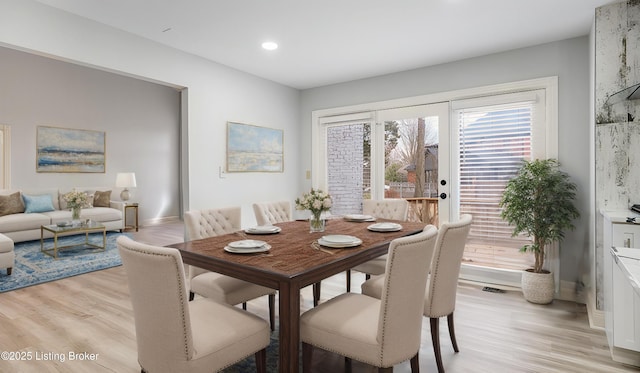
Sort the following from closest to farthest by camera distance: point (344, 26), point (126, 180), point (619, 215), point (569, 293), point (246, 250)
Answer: point (246, 250)
point (619, 215)
point (344, 26)
point (569, 293)
point (126, 180)

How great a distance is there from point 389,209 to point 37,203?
621 centimetres

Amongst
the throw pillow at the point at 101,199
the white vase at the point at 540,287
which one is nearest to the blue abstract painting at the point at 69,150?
the throw pillow at the point at 101,199

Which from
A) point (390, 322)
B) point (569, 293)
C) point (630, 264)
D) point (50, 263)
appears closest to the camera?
point (630, 264)

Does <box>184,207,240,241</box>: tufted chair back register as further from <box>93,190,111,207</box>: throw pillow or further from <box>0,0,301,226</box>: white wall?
<box>93,190,111,207</box>: throw pillow

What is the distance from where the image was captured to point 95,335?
2557mm

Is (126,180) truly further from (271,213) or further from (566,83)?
(566,83)

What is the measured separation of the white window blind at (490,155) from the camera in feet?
12.3

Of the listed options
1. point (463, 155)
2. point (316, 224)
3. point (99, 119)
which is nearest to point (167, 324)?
point (316, 224)

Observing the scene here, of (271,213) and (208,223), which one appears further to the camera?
(271,213)

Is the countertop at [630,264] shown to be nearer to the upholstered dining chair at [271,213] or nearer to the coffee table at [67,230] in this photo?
the upholstered dining chair at [271,213]

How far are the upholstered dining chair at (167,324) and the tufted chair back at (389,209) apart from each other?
241cm

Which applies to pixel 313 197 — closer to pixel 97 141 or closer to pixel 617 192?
pixel 617 192

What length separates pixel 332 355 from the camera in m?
2.32

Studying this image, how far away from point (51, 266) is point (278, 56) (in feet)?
12.7
